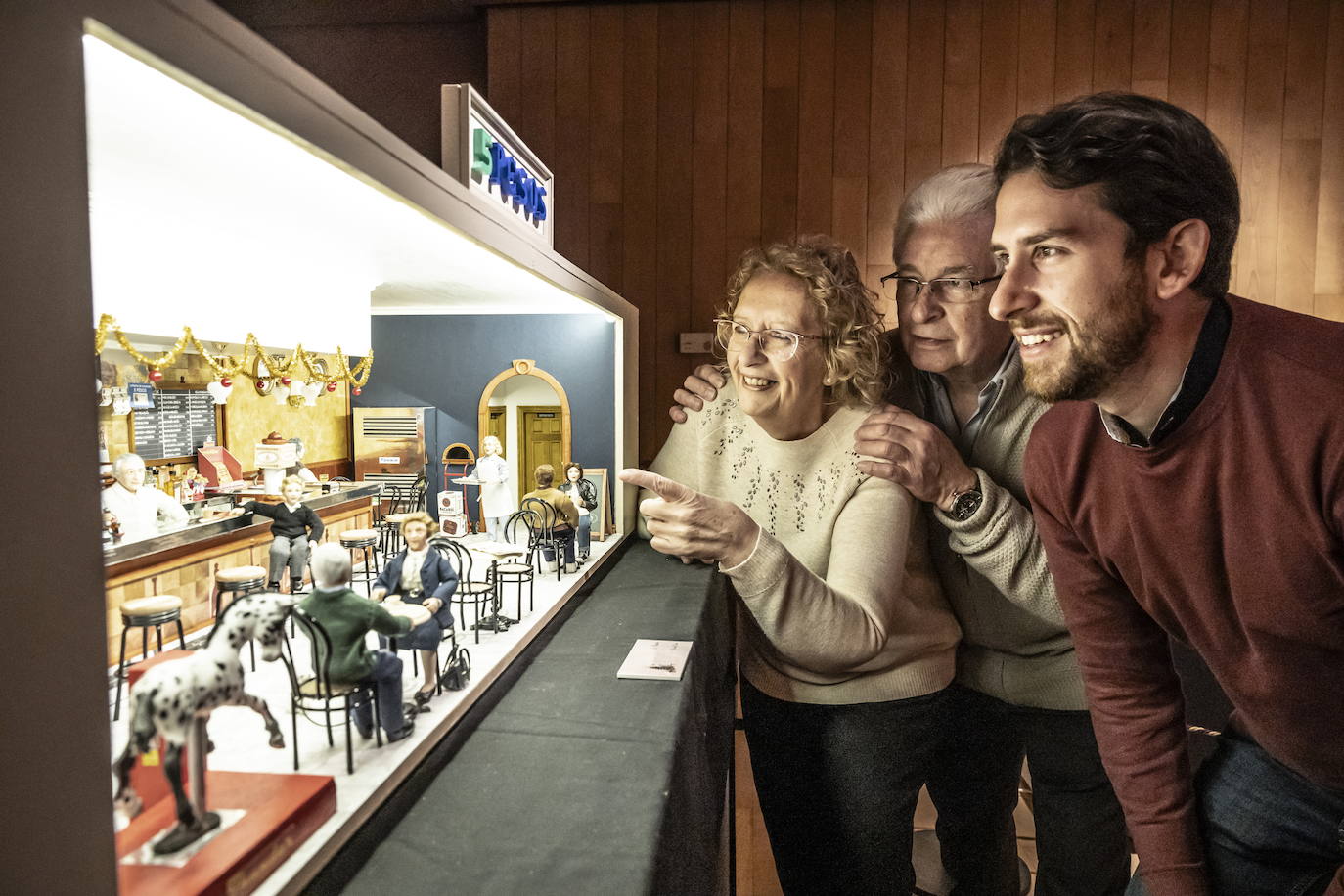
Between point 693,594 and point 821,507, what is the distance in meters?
0.40

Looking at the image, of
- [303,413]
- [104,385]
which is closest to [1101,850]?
[303,413]

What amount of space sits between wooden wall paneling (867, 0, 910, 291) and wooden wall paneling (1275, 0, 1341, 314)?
1.62 m

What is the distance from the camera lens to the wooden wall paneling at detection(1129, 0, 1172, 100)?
130 inches

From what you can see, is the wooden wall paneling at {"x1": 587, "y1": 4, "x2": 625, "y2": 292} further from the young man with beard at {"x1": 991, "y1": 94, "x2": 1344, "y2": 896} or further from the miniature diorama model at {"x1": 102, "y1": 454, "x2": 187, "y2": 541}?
the miniature diorama model at {"x1": 102, "y1": 454, "x2": 187, "y2": 541}

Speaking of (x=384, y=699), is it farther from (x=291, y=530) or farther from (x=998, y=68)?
(x=998, y=68)

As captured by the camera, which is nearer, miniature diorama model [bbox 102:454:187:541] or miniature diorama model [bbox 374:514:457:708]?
miniature diorama model [bbox 102:454:187:541]

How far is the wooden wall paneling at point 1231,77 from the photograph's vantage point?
3271 millimetres

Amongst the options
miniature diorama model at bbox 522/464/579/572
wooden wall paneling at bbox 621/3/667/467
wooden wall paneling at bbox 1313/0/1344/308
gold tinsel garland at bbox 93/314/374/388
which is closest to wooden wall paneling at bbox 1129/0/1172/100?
wooden wall paneling at bbox 1313/0/1344/308

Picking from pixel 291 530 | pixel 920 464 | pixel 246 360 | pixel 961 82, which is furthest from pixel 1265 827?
pixel 961 82

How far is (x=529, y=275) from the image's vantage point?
137cm

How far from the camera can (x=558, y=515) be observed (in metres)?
1.77

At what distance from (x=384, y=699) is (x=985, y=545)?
1101mm

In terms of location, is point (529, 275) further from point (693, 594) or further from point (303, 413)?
point (693, 594)

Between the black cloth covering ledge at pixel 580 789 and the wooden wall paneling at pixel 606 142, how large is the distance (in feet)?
8.10
